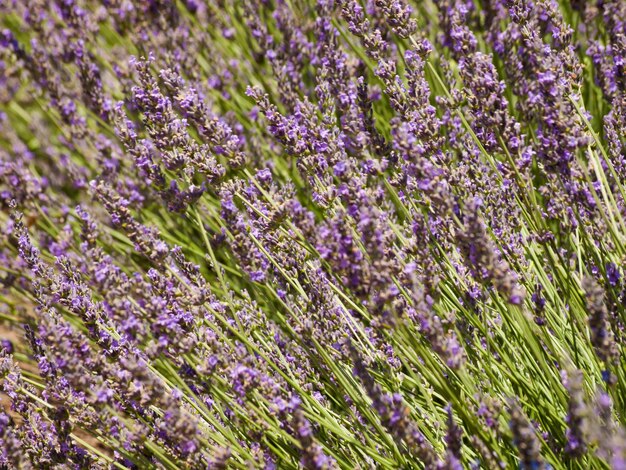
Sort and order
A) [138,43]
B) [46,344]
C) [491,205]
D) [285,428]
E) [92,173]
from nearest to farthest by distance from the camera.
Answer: [285,428]
[46,344]
[491,205]
[138,43]
[92,173]

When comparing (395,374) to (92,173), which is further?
(92,173)

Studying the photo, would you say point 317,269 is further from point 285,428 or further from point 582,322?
point 582,322

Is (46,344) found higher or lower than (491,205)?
higher

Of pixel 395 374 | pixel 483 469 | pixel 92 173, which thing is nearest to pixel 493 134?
pixel 395 374

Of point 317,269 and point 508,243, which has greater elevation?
point 317,269

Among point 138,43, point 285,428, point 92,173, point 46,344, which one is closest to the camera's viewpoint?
point 285,428

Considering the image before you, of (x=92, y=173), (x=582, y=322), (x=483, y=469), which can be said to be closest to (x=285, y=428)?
(x=483, y=469)

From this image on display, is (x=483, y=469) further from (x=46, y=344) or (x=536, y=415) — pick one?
(x=46, y=344)

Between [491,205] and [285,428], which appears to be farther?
[491,205]

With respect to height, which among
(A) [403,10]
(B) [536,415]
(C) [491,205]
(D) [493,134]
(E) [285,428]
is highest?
(A) [403,10]
